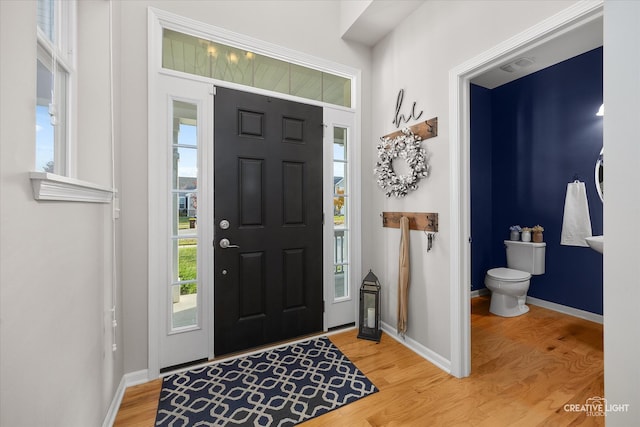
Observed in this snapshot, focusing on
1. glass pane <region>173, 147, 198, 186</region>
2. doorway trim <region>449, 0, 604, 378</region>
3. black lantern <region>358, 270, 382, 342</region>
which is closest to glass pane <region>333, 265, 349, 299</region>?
black lantern <region>358, 270, 382, 342</region>

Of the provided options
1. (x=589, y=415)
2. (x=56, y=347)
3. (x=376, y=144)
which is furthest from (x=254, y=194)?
(x=589, y=415)

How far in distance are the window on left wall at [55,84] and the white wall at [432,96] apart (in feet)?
7.21

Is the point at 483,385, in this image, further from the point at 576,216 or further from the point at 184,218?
the point at 184,218

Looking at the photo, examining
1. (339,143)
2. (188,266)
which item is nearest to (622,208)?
(339,143)

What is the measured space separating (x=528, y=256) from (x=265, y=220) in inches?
117

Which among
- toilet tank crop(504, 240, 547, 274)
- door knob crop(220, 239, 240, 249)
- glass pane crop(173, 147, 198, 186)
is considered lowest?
toilet tank crop(504, 240, 547, 274)

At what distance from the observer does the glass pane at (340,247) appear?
263cm

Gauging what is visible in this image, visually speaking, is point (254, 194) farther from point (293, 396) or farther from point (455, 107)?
point (455, 107)

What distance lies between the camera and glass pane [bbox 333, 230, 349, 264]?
2.63 metres

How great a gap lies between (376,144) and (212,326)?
2.15m

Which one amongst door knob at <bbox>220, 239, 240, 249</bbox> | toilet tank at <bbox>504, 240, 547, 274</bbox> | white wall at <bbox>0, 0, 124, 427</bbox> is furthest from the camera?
toilet tank at <bbox>504, 240, 547, 274</bbox>

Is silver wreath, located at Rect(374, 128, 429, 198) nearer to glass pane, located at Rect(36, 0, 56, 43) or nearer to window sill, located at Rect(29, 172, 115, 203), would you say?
window sill, located at Rect(29, 172, 115, 203)

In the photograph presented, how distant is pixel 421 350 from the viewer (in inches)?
87.4

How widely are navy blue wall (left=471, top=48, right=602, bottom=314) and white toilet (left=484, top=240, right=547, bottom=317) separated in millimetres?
190
